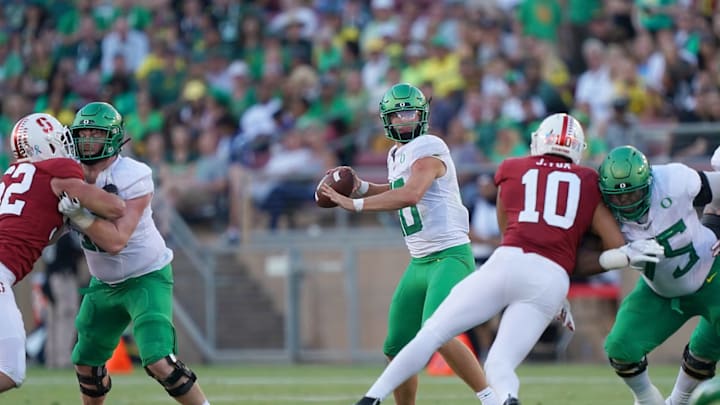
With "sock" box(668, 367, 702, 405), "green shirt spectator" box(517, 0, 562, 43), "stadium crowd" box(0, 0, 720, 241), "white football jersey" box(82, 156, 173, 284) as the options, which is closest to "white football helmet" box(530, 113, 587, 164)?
"sock" box(668, 367, 702, 405)

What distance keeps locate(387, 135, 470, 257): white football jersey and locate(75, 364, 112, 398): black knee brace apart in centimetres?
197

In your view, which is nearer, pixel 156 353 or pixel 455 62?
pixel 156 353

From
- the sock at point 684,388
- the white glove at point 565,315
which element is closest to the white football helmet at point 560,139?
the white glove at point 565,315

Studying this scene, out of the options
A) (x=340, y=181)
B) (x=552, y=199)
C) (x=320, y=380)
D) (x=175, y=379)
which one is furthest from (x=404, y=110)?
(x=320, y=380)

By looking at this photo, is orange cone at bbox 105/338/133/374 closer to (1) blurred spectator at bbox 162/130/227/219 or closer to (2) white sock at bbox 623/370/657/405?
(1) blurred spectator at bbox 162/130/227/219

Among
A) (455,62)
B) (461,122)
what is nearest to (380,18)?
(455,62)

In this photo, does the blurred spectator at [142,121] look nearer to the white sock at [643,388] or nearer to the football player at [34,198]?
the football player at [34,198]

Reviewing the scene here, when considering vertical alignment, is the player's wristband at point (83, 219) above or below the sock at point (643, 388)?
above

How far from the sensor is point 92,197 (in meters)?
6.84

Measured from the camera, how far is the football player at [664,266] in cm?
675

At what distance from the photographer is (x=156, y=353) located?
273 inches

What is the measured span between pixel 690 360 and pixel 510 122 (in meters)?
6.59

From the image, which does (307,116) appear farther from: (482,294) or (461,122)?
(482,294)

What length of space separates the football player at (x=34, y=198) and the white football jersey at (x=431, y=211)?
5.43 ft
